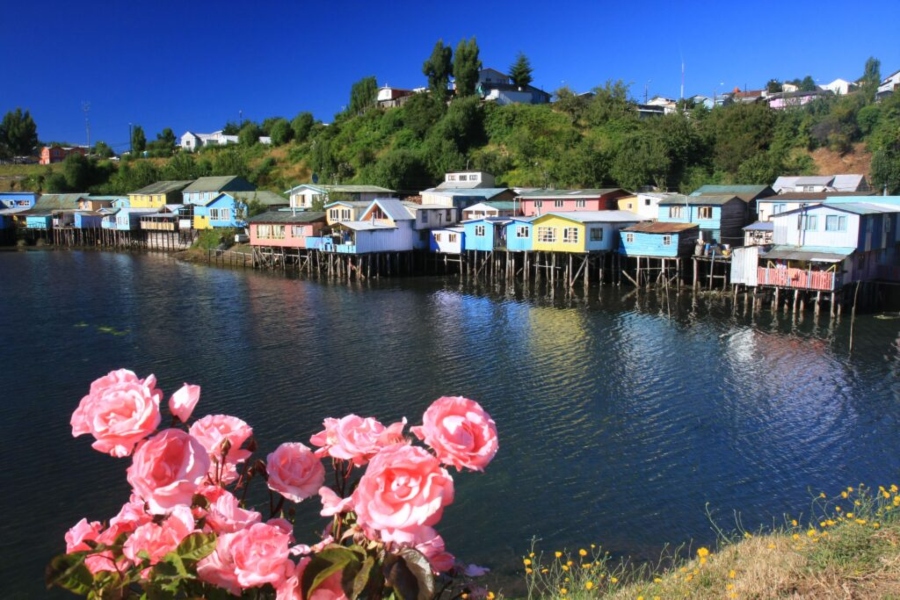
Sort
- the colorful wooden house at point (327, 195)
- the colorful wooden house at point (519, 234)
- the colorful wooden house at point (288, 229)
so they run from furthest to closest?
1. the colorful wooden house at point (327, 195)
2. the colorful wooden house at point (288, 229)
3. the colorful wooden house at point (519, 234)

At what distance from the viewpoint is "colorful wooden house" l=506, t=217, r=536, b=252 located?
41.8m

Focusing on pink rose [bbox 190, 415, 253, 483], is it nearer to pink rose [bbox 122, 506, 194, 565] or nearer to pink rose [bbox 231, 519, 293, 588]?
pink rose [bbox 122, 506, 194, 565]

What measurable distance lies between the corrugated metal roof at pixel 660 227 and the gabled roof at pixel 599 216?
40.8 inches

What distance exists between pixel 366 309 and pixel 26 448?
18.9 metres

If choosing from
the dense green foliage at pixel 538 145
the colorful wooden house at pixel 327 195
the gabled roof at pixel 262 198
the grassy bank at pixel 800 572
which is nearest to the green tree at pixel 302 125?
the dense green foliage at pixel 538 145

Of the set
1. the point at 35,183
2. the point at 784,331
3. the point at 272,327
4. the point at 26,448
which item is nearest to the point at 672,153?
the point at 784,331

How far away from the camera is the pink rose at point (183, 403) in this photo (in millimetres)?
2992

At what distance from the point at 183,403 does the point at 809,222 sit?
33.5m

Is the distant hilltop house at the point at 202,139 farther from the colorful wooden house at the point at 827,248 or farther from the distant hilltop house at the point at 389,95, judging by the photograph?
the colorful wooden house at the point at 827,248

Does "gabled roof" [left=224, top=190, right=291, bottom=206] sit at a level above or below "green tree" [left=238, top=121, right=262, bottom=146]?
below

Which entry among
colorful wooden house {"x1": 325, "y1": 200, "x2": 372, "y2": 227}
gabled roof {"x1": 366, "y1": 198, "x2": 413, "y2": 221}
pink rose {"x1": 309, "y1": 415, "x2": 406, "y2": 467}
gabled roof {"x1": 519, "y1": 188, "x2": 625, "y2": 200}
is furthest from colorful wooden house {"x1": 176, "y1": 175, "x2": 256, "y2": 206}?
pink rose {"x1": 309, "y1": 415, "x2": 406, "y2": 467}

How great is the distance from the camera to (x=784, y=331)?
28203mm

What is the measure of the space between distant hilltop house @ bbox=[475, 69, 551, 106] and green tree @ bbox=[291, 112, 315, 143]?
67.7ft

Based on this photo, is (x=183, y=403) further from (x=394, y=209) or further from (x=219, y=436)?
(x=394, y=209)
